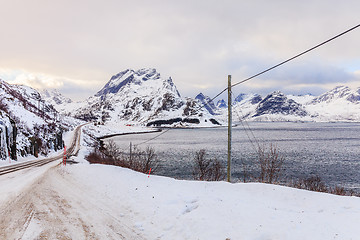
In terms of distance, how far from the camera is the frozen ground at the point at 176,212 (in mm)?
8945

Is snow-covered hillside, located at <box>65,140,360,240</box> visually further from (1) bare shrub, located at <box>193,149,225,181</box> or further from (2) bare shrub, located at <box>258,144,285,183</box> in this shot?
(1) bare shrub, located at <box>193,149,225,181</box>

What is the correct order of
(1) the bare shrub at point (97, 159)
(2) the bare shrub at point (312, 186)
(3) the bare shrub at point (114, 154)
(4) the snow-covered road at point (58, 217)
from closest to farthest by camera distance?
(4) the snow-covered road at point (58, 217) → (2) the bare shrub at point (312, 186) → (1) the bare shrub at point (97, 159) → (3) the bare shrub at point (114, 154)

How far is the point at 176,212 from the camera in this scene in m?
12.1

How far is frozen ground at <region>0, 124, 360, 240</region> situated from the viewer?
8.95 meters

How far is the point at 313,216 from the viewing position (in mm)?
9867

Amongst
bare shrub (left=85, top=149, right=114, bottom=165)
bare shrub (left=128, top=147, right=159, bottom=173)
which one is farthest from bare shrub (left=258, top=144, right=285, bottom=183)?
bare shrub (left=85, top=149, right=114, bottom=165)

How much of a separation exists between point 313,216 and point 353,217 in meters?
1.44

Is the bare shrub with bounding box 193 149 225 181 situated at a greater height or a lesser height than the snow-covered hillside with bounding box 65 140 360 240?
lesser

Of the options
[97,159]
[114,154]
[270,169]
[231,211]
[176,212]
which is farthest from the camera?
[114,154]

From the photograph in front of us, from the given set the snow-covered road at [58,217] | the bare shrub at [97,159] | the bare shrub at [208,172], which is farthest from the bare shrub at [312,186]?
the bare shrub at [97,159]

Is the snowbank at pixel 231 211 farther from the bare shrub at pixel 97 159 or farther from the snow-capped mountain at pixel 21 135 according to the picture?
the bare shrub at pixel 97 159

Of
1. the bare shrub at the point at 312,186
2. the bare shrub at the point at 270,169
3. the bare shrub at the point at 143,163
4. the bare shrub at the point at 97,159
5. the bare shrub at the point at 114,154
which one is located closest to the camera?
the bare shrub at the point at 312,186

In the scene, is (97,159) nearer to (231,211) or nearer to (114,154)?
(114,154)

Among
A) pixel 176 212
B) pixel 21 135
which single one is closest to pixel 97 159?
pixel 21 135
